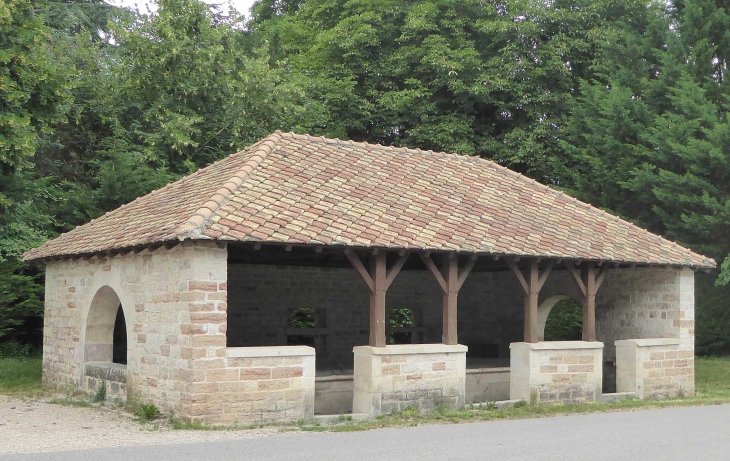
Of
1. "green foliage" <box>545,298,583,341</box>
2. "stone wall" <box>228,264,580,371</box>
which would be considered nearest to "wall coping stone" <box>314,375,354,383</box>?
"stone wall" <box>228,264,580,371</box>

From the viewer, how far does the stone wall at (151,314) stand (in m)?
9.77

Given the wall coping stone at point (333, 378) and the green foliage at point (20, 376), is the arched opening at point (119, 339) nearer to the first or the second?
the green foliage at point (20, 376)

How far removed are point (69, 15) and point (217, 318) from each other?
48.8 ft

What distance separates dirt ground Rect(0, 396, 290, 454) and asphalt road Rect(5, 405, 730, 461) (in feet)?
1.56

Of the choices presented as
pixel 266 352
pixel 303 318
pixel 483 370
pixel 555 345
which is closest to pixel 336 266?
pixel 303 318

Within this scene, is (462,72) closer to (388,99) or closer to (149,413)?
(388,99)

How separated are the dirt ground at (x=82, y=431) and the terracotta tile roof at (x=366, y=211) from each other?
2.08 m

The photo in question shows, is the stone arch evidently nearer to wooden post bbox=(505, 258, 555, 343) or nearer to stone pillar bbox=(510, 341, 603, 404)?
stone pillar bbox=(510, 341, 603, 404)

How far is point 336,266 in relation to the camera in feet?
55.8

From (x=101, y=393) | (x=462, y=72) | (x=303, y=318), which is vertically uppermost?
(x=462, y=72)

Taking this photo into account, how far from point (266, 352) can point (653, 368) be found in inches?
261

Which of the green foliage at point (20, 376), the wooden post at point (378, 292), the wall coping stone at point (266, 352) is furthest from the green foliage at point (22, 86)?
the wooden post at point (378, 292)

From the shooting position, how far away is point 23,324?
57.2ft

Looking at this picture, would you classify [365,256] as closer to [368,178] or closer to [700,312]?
[368,178]
